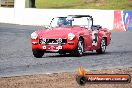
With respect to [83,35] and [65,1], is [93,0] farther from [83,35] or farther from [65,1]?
[83,35]

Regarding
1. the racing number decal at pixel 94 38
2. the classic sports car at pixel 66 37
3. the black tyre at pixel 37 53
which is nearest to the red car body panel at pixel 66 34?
the classic sports car at pixel 66 37

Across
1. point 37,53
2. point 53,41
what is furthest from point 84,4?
point 53,41

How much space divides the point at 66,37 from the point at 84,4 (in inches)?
2120

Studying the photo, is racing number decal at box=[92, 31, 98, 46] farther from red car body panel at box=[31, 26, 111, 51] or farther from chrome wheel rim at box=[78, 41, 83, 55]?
chrome wheel rim at box=[78, 41, 83, 55]

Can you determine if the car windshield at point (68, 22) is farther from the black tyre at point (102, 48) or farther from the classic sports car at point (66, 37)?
the black tyre at point (102, 48)

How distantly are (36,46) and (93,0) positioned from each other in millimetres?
55079

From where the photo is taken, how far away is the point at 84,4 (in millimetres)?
71500

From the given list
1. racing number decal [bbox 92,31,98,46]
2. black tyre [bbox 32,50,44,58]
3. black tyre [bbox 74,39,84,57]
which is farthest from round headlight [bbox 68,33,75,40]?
racing number decal [bbox 92,31,98,46]

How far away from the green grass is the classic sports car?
4433 cm

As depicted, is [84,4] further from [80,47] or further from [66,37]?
[66,37]

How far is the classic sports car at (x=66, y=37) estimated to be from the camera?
17.9m

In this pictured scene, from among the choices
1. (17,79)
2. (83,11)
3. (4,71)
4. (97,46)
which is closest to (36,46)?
(97,46)

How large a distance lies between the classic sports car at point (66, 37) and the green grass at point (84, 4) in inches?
1745

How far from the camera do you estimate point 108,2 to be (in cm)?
7062
